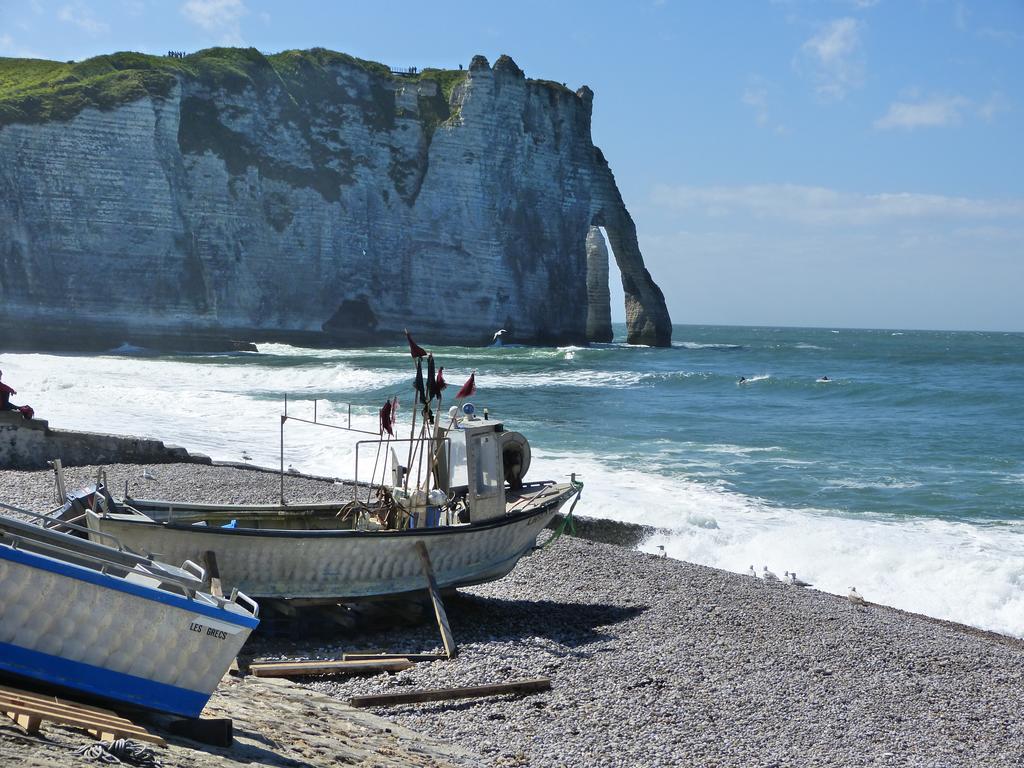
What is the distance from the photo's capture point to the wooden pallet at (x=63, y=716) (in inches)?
213

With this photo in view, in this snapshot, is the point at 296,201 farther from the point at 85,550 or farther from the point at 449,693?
the point at 85,550

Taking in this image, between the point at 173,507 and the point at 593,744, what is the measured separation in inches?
225

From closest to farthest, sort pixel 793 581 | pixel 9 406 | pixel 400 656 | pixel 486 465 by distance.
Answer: pixel 400 656 → pixel 486 465 → pixel 793 581 → pixel 9 406

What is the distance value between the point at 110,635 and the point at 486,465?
5.90 metres

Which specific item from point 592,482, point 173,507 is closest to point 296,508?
point 173,507

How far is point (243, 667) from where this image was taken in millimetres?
9289

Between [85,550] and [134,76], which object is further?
[134,76]

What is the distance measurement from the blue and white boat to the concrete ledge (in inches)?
551

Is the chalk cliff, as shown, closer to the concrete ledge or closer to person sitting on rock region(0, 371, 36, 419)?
the concrete ledge

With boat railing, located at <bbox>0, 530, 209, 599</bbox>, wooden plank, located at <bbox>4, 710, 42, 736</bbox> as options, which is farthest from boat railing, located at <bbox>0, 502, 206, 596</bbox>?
wooden plank, located at <bbox>4, 710, 42, 736</bbox>

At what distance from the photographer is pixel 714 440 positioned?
32.5 meters

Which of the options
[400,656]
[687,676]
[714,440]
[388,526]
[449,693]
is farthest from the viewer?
[714,440]

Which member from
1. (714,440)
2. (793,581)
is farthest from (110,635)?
(714,440)

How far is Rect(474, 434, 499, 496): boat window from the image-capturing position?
11.7m
